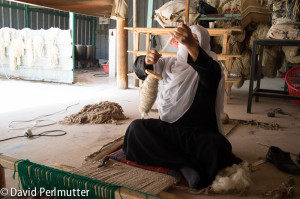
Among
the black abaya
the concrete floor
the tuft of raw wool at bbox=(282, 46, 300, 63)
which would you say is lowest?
the concrete floor

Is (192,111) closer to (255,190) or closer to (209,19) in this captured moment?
(255,190)

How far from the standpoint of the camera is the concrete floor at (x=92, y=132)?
2.54 m

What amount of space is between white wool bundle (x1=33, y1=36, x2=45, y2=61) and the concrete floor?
5.68ft

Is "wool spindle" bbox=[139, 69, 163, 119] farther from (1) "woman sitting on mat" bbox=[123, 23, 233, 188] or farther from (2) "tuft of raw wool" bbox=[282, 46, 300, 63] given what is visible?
(2) "tuft of raw wool" bbox=[282, 46, 300, 63]

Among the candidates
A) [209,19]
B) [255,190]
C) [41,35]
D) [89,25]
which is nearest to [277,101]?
[209,19]

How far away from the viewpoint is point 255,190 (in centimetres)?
212

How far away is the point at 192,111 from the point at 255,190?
0.78 meters

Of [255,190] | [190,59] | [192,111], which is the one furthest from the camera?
[192,111]

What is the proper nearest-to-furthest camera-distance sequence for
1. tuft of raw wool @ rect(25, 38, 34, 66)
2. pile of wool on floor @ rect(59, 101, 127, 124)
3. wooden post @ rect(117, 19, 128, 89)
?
pile of wool on floor @ rect(59, 101, 127, 124), wooden post @ rect(117, 19, 128, 89), tuft of raw wool @ rect(25, 38, 34, 66)

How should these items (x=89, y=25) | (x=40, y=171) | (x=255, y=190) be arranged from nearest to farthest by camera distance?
(x=40, y=171) < (x=255, y=190) < (x=89, y=25)

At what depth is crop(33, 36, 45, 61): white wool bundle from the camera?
7702 mm

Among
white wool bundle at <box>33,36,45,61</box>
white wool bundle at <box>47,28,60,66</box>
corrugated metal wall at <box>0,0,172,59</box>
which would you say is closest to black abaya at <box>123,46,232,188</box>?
white wool bundle at <box>47,28,60,66</box>

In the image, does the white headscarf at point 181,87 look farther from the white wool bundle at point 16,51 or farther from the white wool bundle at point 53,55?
the white wool bundle at point 16,51

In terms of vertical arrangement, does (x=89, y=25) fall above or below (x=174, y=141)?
above
